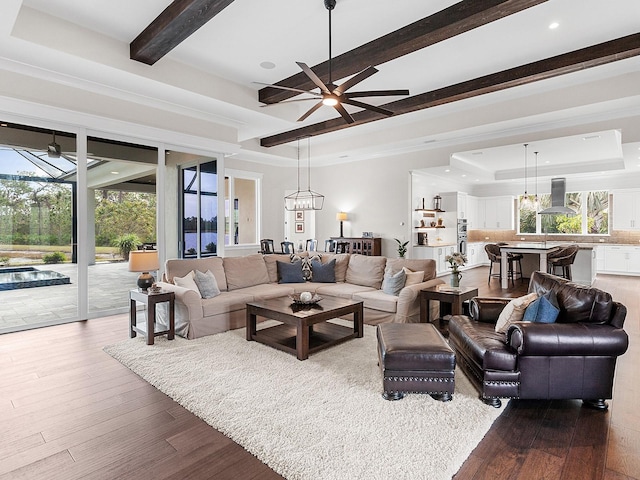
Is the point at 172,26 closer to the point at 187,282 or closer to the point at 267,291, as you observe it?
the point at 187,282

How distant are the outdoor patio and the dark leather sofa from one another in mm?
5188

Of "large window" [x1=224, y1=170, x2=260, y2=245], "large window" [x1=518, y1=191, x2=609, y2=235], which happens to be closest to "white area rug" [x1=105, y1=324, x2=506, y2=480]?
"large window" [x1=224, y1=170, x2=260, y2=245]

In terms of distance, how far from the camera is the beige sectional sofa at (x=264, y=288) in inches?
173

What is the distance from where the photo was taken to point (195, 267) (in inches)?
197

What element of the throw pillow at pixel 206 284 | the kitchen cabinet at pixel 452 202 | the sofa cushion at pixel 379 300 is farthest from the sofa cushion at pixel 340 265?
the kitchen cabinet at pixel 452 202

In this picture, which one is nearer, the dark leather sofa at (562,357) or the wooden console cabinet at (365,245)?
the dark leather sofa at (562,357)

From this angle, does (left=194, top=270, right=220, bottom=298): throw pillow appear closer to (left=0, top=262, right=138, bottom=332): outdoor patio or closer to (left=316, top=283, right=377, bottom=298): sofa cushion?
(left=316, top=283, right=377, bottom=298): sofa cushion

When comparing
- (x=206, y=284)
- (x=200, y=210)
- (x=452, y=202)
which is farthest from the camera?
(x=452, y=202)

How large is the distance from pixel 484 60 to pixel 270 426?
16.1ft

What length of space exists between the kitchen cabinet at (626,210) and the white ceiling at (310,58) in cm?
384

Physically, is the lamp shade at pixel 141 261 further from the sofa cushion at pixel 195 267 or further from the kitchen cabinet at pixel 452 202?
the kitchen cabinet at pixel 452 202

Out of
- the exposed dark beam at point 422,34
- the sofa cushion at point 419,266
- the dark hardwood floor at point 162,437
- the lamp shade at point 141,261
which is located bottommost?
the dark hardwood floor at point 162,437

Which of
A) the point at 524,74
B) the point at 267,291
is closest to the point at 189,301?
the point at 267,291

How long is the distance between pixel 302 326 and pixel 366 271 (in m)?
2.18
